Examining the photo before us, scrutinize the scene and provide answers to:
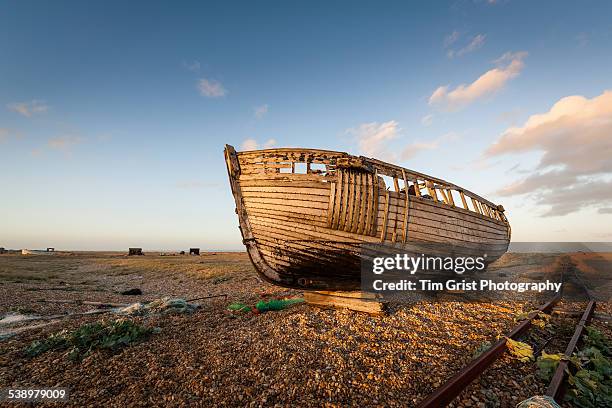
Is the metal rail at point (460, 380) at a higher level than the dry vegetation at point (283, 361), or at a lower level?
higher

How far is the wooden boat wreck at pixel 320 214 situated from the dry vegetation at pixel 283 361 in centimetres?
138

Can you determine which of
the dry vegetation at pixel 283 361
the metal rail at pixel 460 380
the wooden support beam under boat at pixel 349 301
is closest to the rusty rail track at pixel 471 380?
the metal rail at pixel 460 380

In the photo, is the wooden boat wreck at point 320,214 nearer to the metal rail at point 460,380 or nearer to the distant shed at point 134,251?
the metal rail at point 460,380

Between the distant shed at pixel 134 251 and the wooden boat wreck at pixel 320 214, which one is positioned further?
the distant shed at pixel 134 251

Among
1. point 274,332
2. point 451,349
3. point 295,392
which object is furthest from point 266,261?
point 451,349

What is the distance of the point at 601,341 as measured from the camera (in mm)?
6176

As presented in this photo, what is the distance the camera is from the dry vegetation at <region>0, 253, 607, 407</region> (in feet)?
13.9

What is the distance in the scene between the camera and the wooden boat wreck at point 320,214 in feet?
26.8

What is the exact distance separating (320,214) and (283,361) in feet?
13.0

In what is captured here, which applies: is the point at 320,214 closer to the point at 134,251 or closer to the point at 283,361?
the point at 283,361

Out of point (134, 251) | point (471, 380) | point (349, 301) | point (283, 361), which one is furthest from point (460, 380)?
point (134, 251)

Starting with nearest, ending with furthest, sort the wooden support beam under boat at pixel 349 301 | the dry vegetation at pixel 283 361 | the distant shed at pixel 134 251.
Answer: the dry vegetation at pixel 283 361, the wooden support beam under boat at pixel 349 301, the distant shed at pixel 134 251

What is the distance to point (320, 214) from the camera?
26.6 ft

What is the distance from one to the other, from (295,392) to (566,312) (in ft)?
29.4
